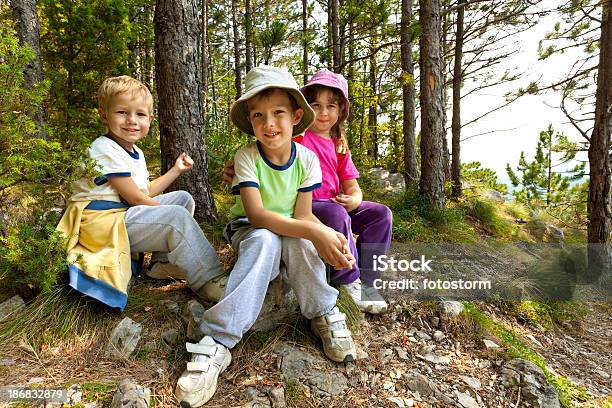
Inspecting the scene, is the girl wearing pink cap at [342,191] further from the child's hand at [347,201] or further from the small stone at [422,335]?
the small stone at [422,335]

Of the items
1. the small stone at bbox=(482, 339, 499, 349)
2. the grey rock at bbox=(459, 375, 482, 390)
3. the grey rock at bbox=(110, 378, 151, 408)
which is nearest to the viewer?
the grey rock at bbox=(110, 378, 151, 408)

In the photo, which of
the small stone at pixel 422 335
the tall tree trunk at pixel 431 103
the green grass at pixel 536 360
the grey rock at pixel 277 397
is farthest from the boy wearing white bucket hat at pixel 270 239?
the tall tree trunk at pixel 431 103

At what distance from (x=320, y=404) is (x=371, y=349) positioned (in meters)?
0.60

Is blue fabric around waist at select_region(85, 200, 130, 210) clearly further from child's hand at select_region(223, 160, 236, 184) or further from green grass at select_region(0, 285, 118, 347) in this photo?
child's hand at select_region(223, 160, 236, 184)

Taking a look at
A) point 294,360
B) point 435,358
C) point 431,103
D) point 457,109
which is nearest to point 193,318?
point 294,360

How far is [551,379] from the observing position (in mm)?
2361

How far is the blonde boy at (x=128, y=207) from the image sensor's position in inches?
85.1

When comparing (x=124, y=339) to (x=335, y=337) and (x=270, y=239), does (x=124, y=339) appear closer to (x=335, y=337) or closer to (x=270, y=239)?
(x=270, y=239)

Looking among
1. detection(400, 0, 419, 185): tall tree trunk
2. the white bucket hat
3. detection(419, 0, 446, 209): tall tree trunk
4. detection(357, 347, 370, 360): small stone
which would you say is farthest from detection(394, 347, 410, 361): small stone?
detection(400, 0, 419, 185): tall tree trunk

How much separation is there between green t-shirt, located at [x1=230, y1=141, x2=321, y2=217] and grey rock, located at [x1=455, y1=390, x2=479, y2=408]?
1.41m

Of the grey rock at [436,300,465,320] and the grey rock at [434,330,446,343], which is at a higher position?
the grey rock at [436,300,465,320]

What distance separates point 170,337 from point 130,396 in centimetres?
51

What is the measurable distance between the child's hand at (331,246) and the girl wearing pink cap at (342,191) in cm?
58

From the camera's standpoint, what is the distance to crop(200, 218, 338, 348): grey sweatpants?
1861 mm
